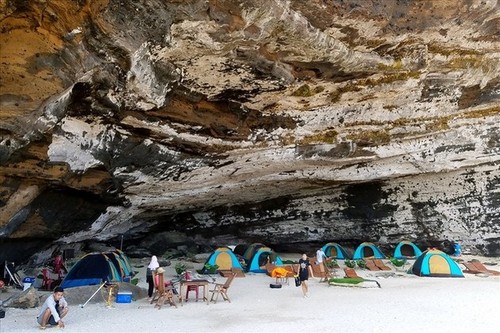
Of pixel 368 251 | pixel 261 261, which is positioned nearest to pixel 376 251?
pixel 368 251

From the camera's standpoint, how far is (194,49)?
7.56m

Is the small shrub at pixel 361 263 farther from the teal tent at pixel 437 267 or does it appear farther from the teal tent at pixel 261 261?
the teal tent at pixel 261 261

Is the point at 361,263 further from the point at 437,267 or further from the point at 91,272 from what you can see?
the point at 91,272

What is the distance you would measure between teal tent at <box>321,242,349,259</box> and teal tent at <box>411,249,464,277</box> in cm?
404

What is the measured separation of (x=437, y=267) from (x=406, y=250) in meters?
3.88

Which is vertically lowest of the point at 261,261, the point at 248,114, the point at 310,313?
the point at 310,313

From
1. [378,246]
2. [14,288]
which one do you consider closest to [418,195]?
[378,246]

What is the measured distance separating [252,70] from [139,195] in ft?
20.9

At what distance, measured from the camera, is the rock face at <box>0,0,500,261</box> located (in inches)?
258

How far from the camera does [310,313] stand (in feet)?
25.6

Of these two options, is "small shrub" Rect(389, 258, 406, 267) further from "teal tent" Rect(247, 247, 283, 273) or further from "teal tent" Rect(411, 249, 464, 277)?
"teal tent" Rect(247, 247, 283, 273)

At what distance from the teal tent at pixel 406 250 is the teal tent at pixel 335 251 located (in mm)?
1911

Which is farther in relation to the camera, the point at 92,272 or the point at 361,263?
the point at 361,263

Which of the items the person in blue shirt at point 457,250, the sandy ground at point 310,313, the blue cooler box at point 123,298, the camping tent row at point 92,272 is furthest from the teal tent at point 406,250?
the blue cooler box at point 123,298
